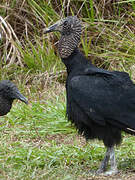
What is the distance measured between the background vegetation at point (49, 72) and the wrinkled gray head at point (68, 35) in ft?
3.25

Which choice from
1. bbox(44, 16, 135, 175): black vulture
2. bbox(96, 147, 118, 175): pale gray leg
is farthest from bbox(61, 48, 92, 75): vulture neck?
bbox(96, 147, 118, 175): pale gray leg

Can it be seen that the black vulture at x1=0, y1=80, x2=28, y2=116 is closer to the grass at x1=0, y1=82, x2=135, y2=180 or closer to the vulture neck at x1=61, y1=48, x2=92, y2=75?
the grass at x1=0, y1=82, x2=135, y2=180

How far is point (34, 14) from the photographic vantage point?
7.02 m

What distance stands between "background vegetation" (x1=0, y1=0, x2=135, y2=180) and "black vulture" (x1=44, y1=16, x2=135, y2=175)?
1.12ft

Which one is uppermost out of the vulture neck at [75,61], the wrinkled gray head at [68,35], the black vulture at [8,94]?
the wrinkled gray head at [68,35]

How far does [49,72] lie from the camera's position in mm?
6480

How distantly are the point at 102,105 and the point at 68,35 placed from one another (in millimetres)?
925

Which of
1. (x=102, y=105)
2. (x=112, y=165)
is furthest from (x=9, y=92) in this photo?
(x=112, y=165)

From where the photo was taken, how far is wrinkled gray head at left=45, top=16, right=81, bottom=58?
4.10 metres

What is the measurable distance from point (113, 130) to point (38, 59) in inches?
120

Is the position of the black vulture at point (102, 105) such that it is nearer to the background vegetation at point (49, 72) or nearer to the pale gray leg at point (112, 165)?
the pale gray leg at point (112, 165)

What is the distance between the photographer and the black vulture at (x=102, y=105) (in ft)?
11.9

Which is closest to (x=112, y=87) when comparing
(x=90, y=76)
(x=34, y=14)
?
(x=90, y=76)

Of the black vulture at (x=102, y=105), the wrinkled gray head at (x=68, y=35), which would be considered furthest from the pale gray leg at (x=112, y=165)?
the wrinkled gray head at (x=68, y=35)
